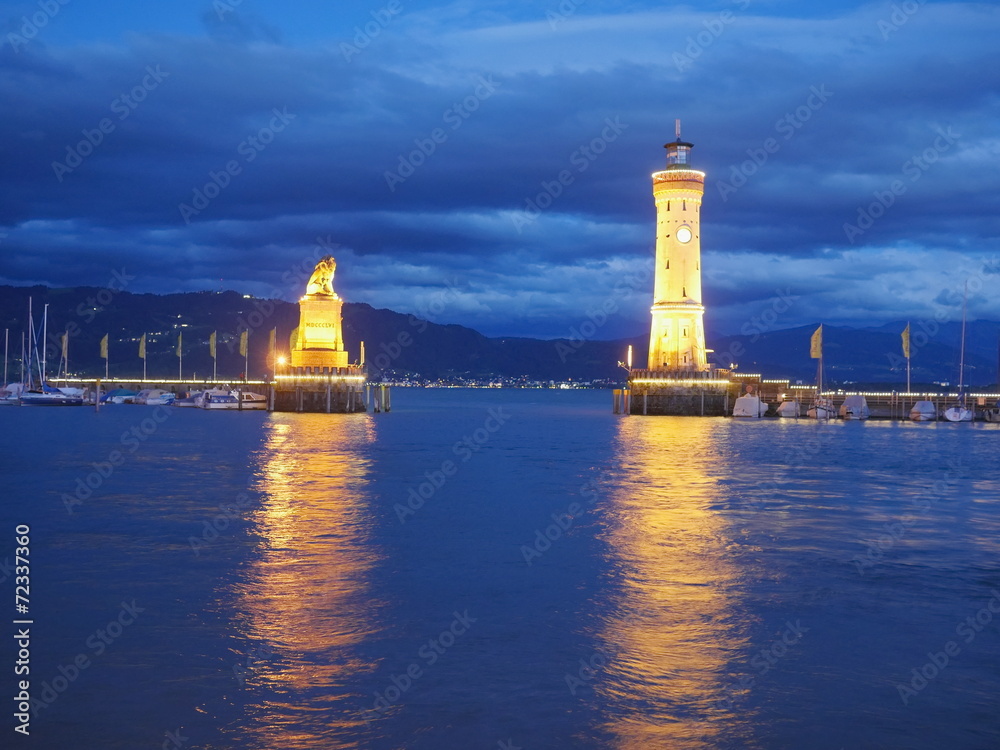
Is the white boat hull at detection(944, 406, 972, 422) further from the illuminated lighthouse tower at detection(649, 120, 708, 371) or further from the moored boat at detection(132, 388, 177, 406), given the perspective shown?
the moored boat at detection(132, 388, 177, 406)

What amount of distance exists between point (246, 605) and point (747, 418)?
9585cm

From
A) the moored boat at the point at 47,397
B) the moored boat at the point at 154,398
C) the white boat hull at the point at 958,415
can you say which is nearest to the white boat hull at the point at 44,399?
the moored boat at the point at 47,397

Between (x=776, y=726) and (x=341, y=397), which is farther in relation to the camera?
(x=341, y=397)

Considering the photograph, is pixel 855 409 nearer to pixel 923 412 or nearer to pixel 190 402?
pixel 923 412

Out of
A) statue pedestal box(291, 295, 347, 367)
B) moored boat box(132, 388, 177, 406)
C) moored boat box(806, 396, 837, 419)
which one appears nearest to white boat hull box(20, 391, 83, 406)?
moored boat box(132, 388, 177, 406)

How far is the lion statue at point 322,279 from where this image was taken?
107 meters

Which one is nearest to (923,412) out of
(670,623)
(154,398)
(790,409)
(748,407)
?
(790,409)

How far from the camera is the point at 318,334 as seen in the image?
4230 inches

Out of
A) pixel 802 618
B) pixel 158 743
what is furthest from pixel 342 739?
pixel 802 618

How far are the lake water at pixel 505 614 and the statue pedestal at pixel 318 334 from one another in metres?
68.4

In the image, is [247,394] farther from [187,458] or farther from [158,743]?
[158,743]

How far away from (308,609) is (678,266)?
89.9 m

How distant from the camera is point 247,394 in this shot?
5320 inches

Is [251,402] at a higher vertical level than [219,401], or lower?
lower
